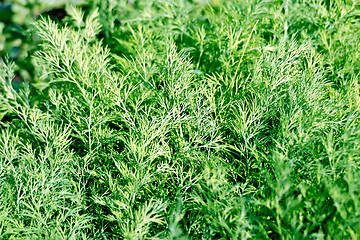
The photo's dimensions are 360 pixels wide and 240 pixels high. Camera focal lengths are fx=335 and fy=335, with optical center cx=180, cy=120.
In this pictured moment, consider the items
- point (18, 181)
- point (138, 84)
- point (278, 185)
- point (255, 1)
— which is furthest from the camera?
point (255, 1)

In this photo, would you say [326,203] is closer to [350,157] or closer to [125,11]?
[350,157]

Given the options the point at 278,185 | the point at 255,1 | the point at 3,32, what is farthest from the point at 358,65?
the point at 3,32

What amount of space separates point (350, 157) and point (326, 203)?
175mm

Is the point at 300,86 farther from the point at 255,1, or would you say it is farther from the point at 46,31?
the point at 46,31

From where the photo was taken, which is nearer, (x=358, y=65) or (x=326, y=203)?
(x=326, y=203)

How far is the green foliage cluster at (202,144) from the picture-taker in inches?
44.0

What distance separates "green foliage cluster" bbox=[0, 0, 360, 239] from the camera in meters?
1.12

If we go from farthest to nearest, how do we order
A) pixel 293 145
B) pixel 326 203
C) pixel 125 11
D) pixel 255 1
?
pixel 125 11
pixel 255 1
pixel 293 145
pixel 326 203

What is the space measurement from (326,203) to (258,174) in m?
0.26

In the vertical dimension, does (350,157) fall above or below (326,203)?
above

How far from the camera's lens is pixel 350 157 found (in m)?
1.09

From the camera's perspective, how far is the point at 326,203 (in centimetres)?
113

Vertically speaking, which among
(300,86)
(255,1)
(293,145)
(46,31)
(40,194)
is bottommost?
(40,194)

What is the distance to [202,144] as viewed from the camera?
1494 millimetres
